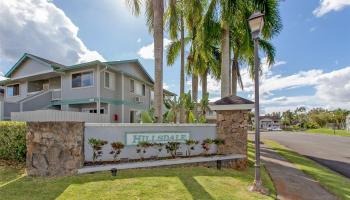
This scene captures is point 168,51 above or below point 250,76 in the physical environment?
above

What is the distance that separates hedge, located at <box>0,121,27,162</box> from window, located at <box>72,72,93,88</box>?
10.9 m

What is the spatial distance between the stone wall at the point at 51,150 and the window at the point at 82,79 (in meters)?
12.7

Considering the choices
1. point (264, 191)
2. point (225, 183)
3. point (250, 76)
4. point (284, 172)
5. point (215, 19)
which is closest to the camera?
point (264, 191)

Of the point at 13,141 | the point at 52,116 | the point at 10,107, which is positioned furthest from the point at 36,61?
the point at 13,141

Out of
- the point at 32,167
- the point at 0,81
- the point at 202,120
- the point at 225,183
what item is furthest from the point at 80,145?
the point at 0,81

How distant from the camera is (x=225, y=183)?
767cm

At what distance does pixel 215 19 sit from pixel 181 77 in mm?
5723

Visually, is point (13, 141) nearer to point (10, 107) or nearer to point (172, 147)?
point (172, 147)

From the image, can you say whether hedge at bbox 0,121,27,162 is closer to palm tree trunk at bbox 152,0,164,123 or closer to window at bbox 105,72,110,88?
palm tree trunk at bbox 152,0,164,123

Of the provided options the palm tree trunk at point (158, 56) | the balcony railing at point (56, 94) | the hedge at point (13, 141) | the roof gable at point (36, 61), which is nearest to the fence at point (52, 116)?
the balcony railing at point (56, 94)

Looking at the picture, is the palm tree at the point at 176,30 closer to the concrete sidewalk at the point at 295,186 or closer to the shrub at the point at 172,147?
the shrub at the point at 172,147

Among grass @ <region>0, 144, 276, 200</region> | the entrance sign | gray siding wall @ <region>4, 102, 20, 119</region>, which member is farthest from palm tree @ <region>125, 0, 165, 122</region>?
gray siding wall @ <region>4, 102, 20, 119</region>

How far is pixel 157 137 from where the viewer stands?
382 inches

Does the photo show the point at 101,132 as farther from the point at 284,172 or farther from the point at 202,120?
the point at 202,120
